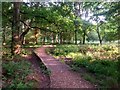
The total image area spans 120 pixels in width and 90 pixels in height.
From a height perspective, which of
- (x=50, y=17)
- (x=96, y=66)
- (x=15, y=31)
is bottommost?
(x=96, y=66)

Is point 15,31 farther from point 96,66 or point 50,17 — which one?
point 96,66

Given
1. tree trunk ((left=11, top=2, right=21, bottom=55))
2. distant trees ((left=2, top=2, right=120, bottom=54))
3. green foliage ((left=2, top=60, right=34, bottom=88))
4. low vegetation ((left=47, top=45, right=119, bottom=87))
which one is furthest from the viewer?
distant trees ((left=2, top=2, right=120, bottom=54))

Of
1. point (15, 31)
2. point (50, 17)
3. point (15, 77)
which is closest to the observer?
point (15, 77)

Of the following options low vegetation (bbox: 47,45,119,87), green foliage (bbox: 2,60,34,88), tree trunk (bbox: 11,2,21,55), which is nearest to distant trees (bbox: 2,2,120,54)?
tree trunk (bbox: 11,2,21,55)

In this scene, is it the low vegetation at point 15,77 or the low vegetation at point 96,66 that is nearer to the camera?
the low vegetation at point 15,77

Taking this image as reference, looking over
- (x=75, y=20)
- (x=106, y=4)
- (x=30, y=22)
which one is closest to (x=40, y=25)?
(x=30, y=22)

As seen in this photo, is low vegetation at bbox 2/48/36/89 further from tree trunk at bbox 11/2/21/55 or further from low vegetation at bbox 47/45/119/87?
tree trunk at bbox 11/2/21/55

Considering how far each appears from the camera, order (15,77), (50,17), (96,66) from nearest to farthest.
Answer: (15,77), (96,66), (50,17)

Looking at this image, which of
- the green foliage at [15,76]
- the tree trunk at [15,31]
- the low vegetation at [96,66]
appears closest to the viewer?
the green foliage at [15,76]

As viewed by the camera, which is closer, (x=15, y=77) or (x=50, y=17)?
(x=15, y=77)

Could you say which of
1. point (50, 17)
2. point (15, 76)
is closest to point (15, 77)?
point (15, 76)

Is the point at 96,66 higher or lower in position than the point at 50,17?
lower

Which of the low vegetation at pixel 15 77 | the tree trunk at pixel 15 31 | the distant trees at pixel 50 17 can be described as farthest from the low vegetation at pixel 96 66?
the tree trunk at pixel 15 31

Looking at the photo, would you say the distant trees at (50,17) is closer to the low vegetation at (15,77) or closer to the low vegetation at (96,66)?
the low vegetation at (96,66)
